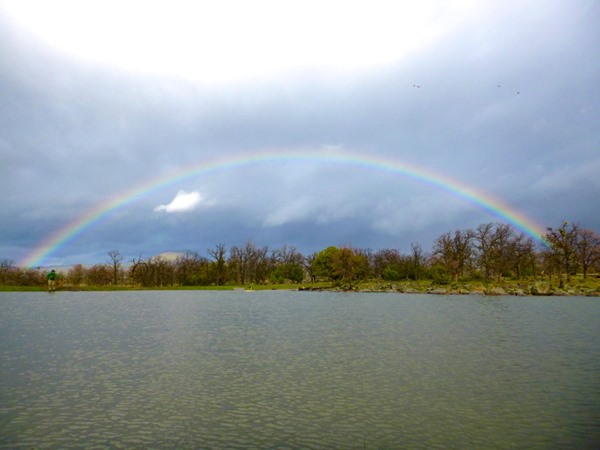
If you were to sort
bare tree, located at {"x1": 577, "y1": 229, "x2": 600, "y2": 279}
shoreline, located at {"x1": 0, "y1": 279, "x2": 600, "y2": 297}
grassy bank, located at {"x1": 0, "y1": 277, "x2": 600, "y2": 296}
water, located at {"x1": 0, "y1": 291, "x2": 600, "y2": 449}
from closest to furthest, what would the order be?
water, located at {"x1": 0, "y1": 291, "x2": 600, "y2": 449} → shoreline, located at {"x1": 0, "y1": 279, "x2": 600, "y2": 297} → grassy bank, located at {"x1": 0, "y1": 277, "x2": 600, "y2": 296} → bare tree, located at {"x1": 577, "y1": 229, "x2": 600, "y2": 279}

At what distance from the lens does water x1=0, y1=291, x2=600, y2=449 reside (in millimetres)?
13695

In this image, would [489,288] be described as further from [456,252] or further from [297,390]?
[297,390]

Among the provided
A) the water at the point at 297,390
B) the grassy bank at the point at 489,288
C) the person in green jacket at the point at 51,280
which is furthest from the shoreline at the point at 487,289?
the water at the point at 297,390

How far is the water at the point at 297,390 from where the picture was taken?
13695 mm

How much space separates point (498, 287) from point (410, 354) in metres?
105

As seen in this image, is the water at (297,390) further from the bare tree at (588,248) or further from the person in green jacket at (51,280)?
the bare tree at (588,248)

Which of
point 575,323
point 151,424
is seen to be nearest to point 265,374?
point 151,424

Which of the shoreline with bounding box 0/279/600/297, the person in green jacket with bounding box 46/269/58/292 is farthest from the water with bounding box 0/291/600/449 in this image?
the shoreline with bounding box 0/279/600/297

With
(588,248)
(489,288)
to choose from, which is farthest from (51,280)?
(588,248)

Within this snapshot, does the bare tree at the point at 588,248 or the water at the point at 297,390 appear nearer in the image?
the water at the point at 297,390

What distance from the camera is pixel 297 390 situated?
1888cm

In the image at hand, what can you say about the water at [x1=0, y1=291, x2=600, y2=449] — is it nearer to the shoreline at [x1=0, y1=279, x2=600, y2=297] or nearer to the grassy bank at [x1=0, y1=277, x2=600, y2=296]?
the shoreline at [x1=0, y1=279, x2=600, y2=297]

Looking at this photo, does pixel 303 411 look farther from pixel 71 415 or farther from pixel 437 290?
pixel 437 290

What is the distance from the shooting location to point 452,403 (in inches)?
685
